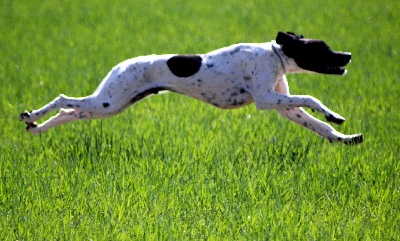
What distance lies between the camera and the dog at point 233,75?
5828 millimetres

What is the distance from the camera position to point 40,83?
31.5 ft

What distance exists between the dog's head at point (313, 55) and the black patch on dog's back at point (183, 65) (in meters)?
0.65

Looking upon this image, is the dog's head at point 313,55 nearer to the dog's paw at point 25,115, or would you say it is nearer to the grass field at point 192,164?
the grass field at point 192,164

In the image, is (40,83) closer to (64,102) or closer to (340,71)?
(64,102)

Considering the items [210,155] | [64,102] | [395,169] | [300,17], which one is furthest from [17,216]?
[300,17]

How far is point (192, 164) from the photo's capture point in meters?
6.29

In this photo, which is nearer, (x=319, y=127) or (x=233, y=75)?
(x=233, y=75)

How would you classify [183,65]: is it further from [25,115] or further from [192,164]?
[25,115]

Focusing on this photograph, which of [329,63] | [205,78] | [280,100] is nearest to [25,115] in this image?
[205,78]

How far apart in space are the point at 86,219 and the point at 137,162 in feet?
4.21

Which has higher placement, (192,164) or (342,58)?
(342,58)

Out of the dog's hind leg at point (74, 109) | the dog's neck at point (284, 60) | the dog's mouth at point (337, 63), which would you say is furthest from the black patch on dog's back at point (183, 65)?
the dog's mouth at point (337, 63)

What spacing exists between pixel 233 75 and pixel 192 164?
84 cm

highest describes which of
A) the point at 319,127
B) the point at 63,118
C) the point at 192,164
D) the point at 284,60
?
the point at 284,60
